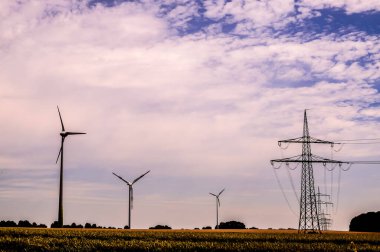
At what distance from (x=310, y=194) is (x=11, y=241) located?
154 feet

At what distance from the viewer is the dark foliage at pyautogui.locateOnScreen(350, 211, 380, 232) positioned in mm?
139000

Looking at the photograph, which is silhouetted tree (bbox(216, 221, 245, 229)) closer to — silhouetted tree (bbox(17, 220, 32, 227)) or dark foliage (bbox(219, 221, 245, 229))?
dark foliage (bbox(219, 221, 245, 229))

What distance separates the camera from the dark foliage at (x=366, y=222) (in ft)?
456

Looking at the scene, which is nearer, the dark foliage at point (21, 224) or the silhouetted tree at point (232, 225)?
the dark foliage at point (21, 224)

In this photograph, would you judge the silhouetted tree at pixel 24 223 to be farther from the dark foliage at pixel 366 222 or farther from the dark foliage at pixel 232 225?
the dark foliage at pixel 366 222

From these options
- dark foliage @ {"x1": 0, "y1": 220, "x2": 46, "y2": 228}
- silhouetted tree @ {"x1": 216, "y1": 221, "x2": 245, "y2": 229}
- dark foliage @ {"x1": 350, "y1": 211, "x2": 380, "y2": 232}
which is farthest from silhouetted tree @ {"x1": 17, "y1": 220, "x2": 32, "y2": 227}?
dark foliage @ {"x1": 350, "y1": 211, "x2": 380, "y2": 232}

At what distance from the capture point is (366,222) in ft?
466

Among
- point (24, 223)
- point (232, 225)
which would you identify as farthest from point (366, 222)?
point (24, 223)

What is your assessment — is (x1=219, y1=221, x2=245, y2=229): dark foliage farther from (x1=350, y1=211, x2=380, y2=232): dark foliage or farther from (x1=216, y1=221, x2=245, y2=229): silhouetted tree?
(x1=350, y1=211, x2=380, y2=232): dark foliage

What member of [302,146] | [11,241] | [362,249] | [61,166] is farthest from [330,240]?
[61,166]

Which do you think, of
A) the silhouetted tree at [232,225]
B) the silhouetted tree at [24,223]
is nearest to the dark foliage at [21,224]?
the silhouetted tree at [24,223]

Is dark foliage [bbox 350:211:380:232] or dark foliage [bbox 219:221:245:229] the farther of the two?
dark foliage [bbox 219:221:245:229]

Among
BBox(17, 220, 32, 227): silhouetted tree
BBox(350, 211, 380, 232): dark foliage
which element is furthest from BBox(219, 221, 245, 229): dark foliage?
BBox(17, 220, 32, 227): silhouetted tree

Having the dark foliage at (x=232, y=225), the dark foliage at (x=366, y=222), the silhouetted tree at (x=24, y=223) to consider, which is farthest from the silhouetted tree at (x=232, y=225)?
the silhouetted tree at (x=24, y=223)
